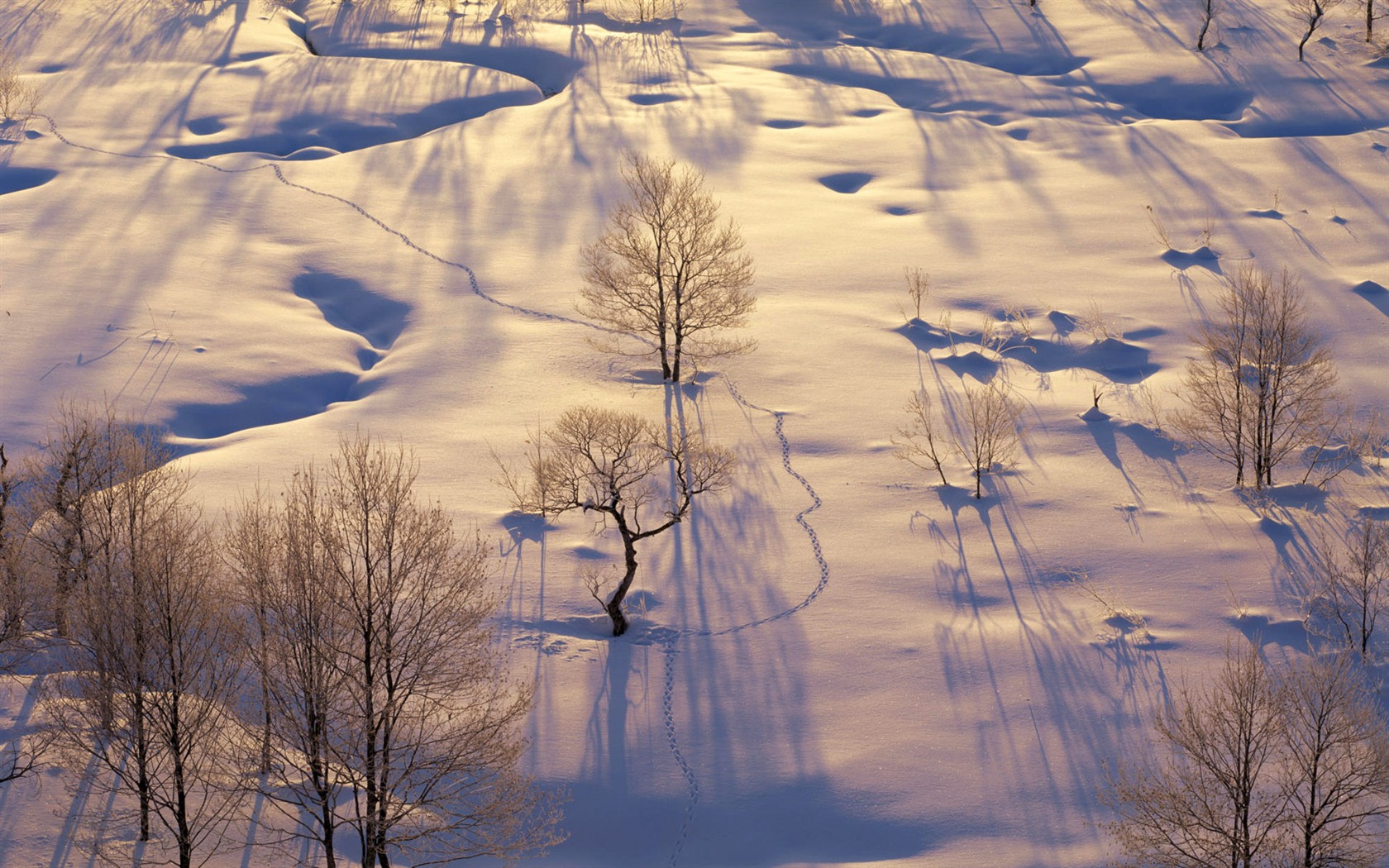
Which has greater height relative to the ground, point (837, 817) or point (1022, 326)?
point (1022, 326)

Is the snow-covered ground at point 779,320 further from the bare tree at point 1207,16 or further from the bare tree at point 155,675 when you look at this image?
the bare tree at point 155,675

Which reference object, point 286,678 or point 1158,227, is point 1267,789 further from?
point 1158,227

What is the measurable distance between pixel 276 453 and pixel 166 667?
1064 cm

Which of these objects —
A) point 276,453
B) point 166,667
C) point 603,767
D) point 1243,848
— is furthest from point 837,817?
point 276,453

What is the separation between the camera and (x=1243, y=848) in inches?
663

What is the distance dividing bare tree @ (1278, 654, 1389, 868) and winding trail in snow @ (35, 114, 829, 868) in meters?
8.66

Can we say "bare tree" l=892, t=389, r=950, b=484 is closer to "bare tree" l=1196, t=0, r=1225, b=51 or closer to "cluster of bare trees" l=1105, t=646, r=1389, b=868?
"cluster of bare trees" l=1105, t=646, r=1389, b=868

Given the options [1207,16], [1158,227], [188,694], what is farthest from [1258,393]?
[1207,16]

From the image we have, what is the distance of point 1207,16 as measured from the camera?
53562 millimetres

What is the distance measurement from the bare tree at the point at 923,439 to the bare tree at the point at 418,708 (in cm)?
1181

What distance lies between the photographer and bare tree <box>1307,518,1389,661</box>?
22.5 m

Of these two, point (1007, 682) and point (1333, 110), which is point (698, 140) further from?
point (1007, 682)

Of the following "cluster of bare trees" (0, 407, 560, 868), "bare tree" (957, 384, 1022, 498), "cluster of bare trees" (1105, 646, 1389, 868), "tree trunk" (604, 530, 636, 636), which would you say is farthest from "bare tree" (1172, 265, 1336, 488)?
"cluster of bare trees" (0, 407, 560, 868)

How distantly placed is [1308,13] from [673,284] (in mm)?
36745
